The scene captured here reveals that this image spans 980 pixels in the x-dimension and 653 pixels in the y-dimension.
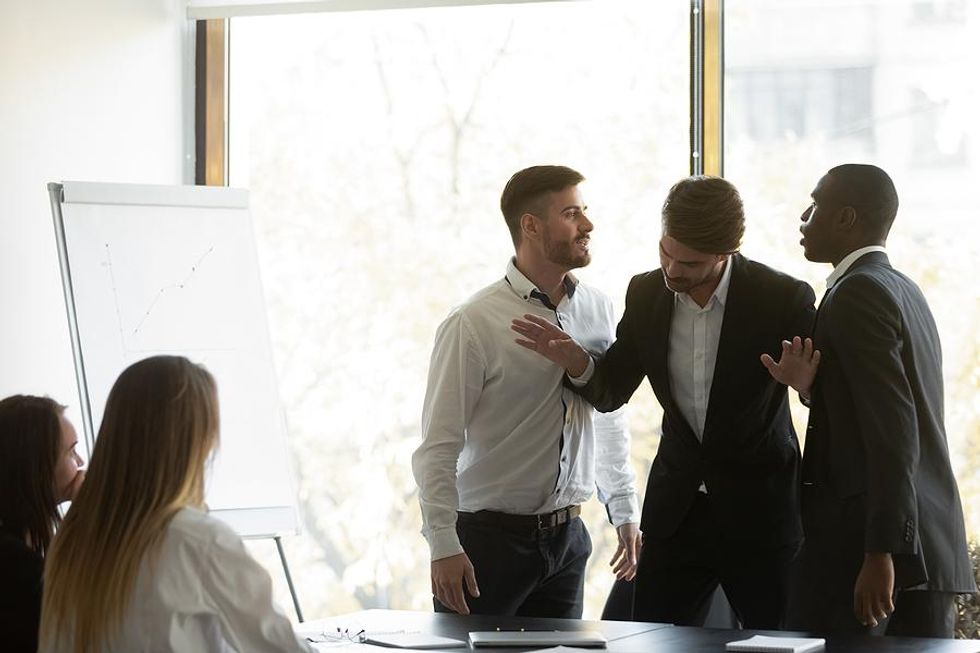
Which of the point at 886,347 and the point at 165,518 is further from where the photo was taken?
the point at 886,347

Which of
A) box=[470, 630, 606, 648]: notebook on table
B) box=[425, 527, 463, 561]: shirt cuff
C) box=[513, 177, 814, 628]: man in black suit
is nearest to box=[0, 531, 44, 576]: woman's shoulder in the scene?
box=[470, 630, 606, 648]: notebook on table

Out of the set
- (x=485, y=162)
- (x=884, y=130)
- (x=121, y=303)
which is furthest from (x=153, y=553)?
(x=884, y=130)

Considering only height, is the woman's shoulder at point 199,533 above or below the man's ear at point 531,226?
below

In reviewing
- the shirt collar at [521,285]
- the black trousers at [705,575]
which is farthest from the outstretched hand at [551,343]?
the black trousers at [705,575]

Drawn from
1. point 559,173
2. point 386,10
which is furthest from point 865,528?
point 386,10

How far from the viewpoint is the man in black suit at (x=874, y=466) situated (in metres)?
2.56

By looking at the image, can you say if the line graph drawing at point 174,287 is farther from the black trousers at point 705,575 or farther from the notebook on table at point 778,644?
the notebook on table at point 778,644

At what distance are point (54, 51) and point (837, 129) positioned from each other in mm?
2682

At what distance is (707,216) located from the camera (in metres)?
2.95

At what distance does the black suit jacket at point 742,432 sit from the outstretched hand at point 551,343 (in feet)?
0.66

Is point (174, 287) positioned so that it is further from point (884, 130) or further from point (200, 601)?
point (884, 130)

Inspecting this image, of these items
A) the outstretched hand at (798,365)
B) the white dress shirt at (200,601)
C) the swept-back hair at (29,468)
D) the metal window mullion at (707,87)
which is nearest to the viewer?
the white dress shirt at (200,601)

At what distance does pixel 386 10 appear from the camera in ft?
15.3

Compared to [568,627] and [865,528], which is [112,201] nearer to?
[568,627]
